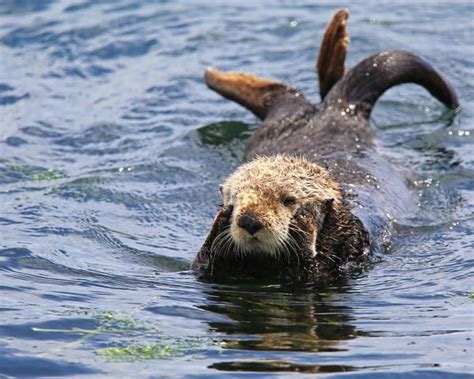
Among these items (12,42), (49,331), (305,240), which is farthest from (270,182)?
(12,42)

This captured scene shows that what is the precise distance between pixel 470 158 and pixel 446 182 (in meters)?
0.56

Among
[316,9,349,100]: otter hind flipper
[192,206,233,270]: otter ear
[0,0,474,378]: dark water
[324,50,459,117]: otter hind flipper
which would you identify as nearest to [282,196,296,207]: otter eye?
[192,206,233,270]: otter ear

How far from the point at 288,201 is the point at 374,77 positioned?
10.6ft

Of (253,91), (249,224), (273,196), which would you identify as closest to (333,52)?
(253,91)

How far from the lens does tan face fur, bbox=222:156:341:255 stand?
17.9 feet

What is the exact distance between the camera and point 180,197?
8.11 metres

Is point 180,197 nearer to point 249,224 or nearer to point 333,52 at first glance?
point 333,52

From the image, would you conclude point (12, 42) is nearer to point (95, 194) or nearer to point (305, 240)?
point (95, 194)

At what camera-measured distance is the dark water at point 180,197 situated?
488 centimetres

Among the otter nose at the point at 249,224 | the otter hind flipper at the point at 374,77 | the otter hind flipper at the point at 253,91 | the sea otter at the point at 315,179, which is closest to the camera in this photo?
the otter nose at the point at 249,224

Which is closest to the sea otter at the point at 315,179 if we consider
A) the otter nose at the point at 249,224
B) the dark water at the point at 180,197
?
the otter nose at the point at 249,224

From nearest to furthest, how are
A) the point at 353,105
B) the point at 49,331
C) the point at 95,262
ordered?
the point at 49,331 < the point at 95,262 < the point at 353,105

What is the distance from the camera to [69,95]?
34.7 feet

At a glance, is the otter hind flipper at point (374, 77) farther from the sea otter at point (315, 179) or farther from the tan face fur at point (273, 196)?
the tan face fur at point (273, 196)
